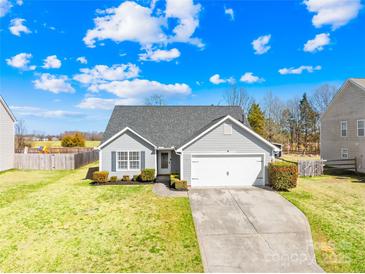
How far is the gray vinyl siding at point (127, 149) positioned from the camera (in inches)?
683

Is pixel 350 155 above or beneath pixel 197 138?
beneath

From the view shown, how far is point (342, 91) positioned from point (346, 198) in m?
14.7

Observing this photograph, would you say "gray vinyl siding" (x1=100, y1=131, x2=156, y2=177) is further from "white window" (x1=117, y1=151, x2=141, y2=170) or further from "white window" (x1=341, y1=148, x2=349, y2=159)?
"white window" (x1=341, y1=148, x2=349, y2=159)

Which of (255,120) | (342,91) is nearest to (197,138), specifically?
(342,91)

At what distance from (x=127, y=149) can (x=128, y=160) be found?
0.88 metres

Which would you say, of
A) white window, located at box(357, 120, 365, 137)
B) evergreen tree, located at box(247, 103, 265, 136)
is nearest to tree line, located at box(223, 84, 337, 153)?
evergreen tree, located at box(247, 103, 265, 136)

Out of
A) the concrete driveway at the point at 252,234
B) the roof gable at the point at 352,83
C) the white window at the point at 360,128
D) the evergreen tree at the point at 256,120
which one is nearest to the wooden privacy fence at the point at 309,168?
A: the white window at the point at 360,128

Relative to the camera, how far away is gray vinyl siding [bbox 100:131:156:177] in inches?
683

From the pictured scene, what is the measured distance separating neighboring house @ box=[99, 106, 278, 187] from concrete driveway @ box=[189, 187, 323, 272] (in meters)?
2.63

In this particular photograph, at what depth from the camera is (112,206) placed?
11656mm

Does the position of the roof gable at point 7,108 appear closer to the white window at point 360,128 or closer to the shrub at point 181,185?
the shrub at point 181,185

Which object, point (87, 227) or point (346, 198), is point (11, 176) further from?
point (346, 198)

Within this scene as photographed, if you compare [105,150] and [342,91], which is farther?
[342,91]

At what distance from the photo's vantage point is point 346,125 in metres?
22.3
